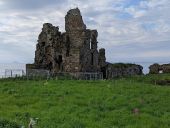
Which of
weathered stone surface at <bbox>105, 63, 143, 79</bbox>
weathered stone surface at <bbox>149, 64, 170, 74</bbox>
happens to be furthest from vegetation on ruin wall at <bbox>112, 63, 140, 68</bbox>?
weathered stone surface at <bbox>149, 64, 170, 74</bbox>

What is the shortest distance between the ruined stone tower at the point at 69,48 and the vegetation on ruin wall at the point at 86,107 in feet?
80.4

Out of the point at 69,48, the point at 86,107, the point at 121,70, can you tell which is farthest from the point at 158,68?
the point at 86,107

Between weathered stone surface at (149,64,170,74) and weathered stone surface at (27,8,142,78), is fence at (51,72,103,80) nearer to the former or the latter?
weathered stone surface at (27,8,142,78)

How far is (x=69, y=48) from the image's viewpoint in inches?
2640

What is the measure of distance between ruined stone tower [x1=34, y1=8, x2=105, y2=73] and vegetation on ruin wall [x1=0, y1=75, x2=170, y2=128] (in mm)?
24519

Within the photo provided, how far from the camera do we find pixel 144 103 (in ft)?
103

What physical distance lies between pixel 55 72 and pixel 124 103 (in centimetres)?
3295

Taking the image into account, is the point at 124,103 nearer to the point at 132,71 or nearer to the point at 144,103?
the point at 144,103

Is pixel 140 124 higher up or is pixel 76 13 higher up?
pixel 76 13

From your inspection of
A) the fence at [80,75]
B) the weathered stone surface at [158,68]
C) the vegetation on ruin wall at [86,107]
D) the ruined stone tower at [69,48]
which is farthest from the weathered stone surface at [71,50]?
the vegetation on ruin wall at [86,107]

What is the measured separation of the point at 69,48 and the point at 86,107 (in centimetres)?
3889

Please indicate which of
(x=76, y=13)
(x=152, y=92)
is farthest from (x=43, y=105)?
(x=76, y=13)

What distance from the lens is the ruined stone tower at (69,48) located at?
216 ft

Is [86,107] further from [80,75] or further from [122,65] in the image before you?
[122,65]
